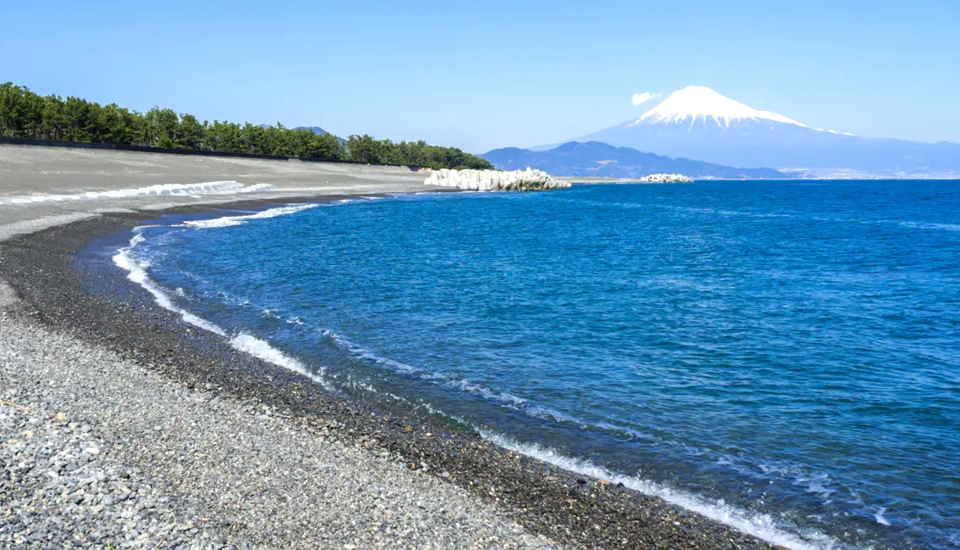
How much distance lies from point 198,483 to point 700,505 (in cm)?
737

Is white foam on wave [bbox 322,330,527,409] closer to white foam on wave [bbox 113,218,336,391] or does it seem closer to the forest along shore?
white foam on wave [bbox 113,218,336,391]

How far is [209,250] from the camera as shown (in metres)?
35.0

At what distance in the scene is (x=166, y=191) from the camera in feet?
210

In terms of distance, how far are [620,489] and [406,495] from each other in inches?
140

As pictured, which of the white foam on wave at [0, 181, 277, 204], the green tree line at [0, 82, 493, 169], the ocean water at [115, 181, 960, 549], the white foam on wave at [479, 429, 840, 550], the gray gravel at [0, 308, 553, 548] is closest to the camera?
the gray gravel at [0, 308, 553, 548]

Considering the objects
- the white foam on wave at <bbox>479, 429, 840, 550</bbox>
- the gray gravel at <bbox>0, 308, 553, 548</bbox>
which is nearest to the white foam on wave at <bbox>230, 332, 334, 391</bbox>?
the gray gravel at <bbox>0, 308, 553, 548</bbox>

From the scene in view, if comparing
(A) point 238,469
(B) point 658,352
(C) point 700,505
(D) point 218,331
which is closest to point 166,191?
(D) point 218,331

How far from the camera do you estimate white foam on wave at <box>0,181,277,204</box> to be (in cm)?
4705

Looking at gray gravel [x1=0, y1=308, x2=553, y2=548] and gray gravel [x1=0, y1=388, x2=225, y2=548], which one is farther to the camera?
gray gravel [x1=0, y1=308, x2=553, y2=548]

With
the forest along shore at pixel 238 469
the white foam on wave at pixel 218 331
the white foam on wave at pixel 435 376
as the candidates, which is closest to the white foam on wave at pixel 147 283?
the white foam on wave at pixel 218 331

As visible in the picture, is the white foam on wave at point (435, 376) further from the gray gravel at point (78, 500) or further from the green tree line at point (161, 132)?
the green tree line at point (161, 132)

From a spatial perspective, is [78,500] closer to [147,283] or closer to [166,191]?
[147,283]

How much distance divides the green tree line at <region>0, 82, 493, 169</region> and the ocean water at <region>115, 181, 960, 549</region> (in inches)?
2628

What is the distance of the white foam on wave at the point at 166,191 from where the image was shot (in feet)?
154
